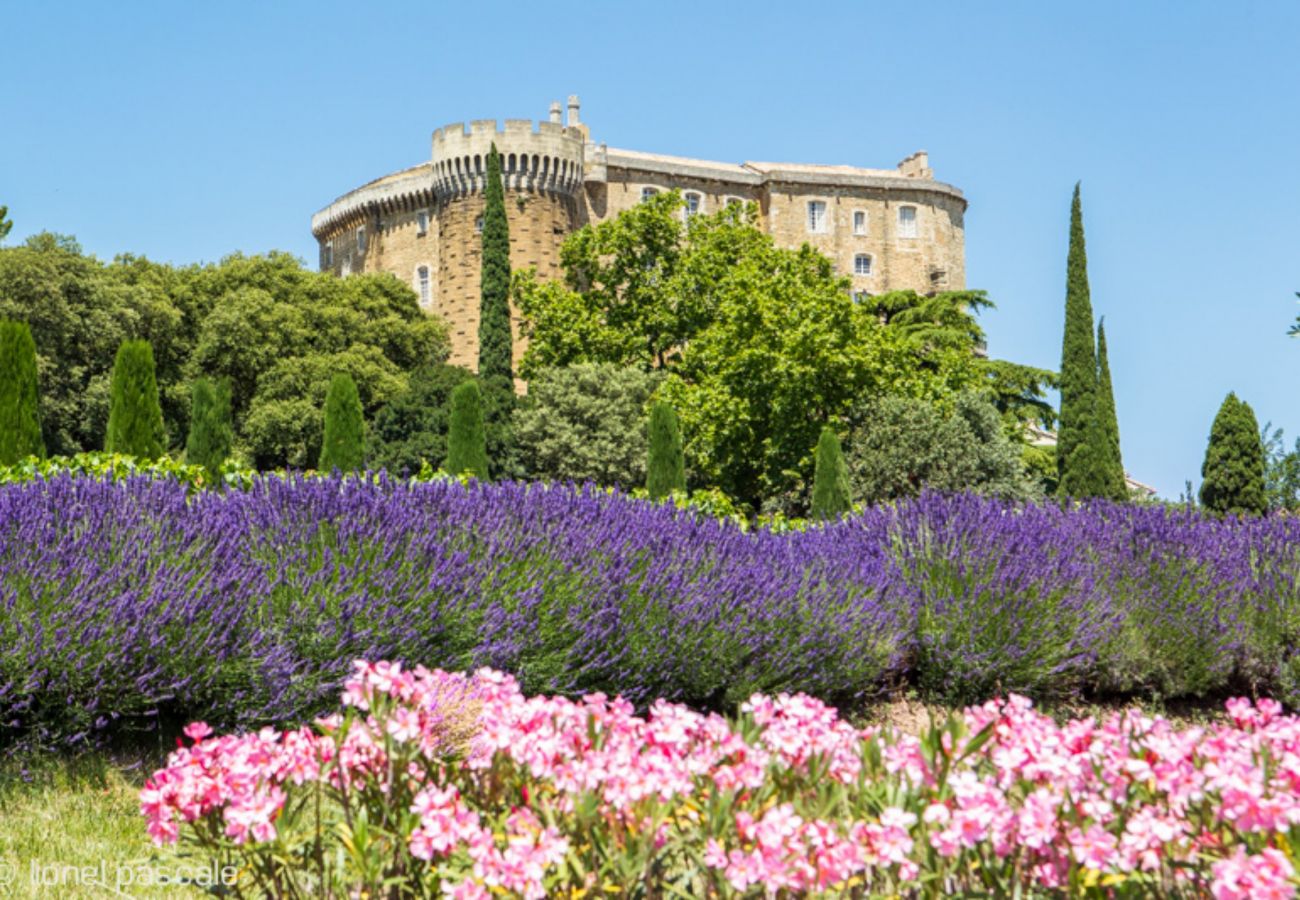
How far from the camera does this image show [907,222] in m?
53.2

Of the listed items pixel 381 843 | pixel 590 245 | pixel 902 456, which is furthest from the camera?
pixel 590 245

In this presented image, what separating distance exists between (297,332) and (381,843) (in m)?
34.4

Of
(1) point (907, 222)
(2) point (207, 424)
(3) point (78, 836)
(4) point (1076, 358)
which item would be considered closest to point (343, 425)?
(2) point (207, 424)

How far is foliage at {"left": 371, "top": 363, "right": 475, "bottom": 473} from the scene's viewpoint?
30000 mm

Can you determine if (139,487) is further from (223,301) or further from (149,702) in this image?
(223,301)

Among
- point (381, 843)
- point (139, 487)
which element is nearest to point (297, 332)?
point (139, 487)

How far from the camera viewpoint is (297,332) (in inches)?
1407

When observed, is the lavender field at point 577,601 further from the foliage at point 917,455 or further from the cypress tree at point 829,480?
the foliage at point 917,455

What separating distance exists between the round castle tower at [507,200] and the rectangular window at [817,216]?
10.7 meters

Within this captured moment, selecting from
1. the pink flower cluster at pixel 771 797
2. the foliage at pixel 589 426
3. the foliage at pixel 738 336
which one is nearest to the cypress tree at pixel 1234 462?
the foliage at pixel 738 336

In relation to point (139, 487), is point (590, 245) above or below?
above

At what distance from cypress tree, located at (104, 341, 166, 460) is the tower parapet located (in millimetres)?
27145

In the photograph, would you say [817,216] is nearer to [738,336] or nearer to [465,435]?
[738,336]

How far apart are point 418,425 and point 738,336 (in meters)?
8.40
